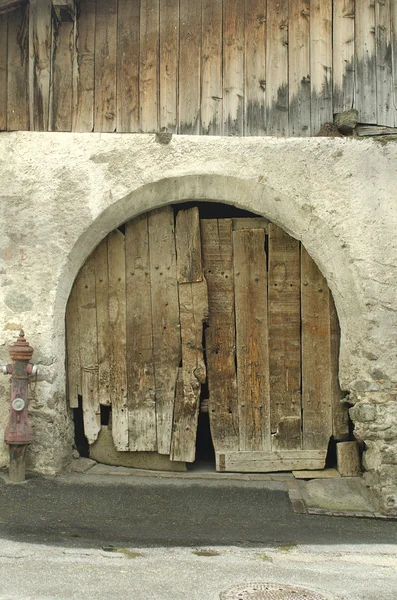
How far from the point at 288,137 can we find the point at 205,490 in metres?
2.68

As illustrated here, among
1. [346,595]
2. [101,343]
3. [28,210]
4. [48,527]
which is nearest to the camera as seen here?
[346,595]

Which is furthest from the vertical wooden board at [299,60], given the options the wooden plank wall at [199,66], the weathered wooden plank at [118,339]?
the weathered wooden plank at [118,339]

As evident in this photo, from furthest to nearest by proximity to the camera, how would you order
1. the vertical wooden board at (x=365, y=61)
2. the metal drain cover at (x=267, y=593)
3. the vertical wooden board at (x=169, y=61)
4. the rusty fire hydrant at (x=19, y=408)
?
the vertical wooden board at (x=169, y=61)
the vertical wooden board at (x=365, y=61)
the rusty fire hydrant at (x=19, y=408)
the metal drain cover at (x=267, y=593)

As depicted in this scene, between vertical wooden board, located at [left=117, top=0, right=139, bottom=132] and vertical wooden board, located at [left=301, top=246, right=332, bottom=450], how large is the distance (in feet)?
6.45

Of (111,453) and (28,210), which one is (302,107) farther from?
(111,453)

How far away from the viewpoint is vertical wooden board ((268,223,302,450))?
4934 mm

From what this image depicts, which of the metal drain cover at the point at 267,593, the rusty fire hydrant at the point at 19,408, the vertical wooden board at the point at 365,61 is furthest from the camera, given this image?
the vertical wooden board at the point at 365,61

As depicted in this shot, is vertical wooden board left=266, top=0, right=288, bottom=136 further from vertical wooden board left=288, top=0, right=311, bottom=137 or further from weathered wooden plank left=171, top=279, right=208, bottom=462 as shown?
weathered wooden plank left=171, top=279, right=208, bottom=462

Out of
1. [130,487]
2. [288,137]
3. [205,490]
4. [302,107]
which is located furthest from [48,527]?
[302,107]

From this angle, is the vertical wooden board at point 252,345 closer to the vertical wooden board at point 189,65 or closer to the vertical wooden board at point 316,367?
the vertical wooden board at point 316,367

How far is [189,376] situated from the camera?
4977mm

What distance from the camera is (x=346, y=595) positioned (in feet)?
9.93

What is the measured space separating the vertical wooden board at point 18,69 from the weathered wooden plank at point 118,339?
1165mm

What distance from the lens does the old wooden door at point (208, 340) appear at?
4930 millimetres
